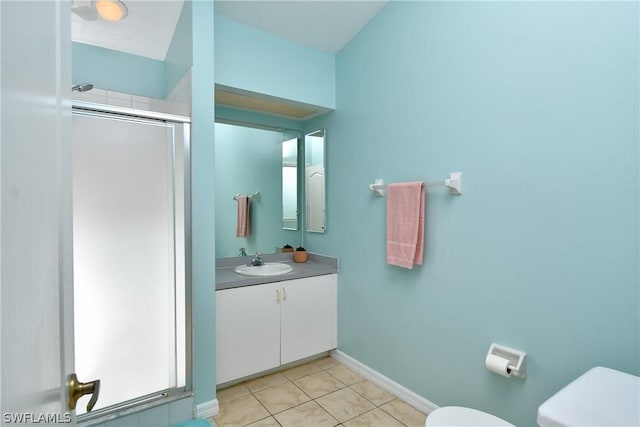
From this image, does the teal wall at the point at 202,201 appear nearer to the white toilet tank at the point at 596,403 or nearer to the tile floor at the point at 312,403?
the tile floor at the point at 312,403

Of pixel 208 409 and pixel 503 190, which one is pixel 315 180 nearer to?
pixel 503 190

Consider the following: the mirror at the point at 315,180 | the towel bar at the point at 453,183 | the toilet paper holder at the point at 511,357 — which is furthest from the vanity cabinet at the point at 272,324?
the toilet paper holder at the point at 511,357

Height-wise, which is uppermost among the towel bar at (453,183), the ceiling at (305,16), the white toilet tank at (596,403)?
the ceiling at (305,16)

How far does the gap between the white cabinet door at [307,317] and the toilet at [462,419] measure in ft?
4.08

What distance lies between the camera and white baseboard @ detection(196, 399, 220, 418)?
6.13ft

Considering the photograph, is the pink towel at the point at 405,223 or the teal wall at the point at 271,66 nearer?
the pink towel at the point at 405,223

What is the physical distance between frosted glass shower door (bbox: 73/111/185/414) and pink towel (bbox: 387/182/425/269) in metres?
1.29

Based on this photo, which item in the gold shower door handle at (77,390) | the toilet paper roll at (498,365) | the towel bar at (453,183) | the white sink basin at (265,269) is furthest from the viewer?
the white sink basin at (265,269)

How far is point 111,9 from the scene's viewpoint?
2.02 meters

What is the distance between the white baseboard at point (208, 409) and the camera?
6.13ft

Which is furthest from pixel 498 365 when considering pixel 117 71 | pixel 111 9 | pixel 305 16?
pixel 117 71

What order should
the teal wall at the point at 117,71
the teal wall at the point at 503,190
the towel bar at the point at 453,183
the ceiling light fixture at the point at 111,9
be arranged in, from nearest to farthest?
the teal wall at the point at 503,190 → the towel bar at the point at 453,183 → the ceiling light fixture at the point at 111,9 → the teal wall at the point at 117,71

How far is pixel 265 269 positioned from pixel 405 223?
3.97 feet

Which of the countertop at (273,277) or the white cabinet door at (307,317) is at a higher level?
the countertop at (273,277)
